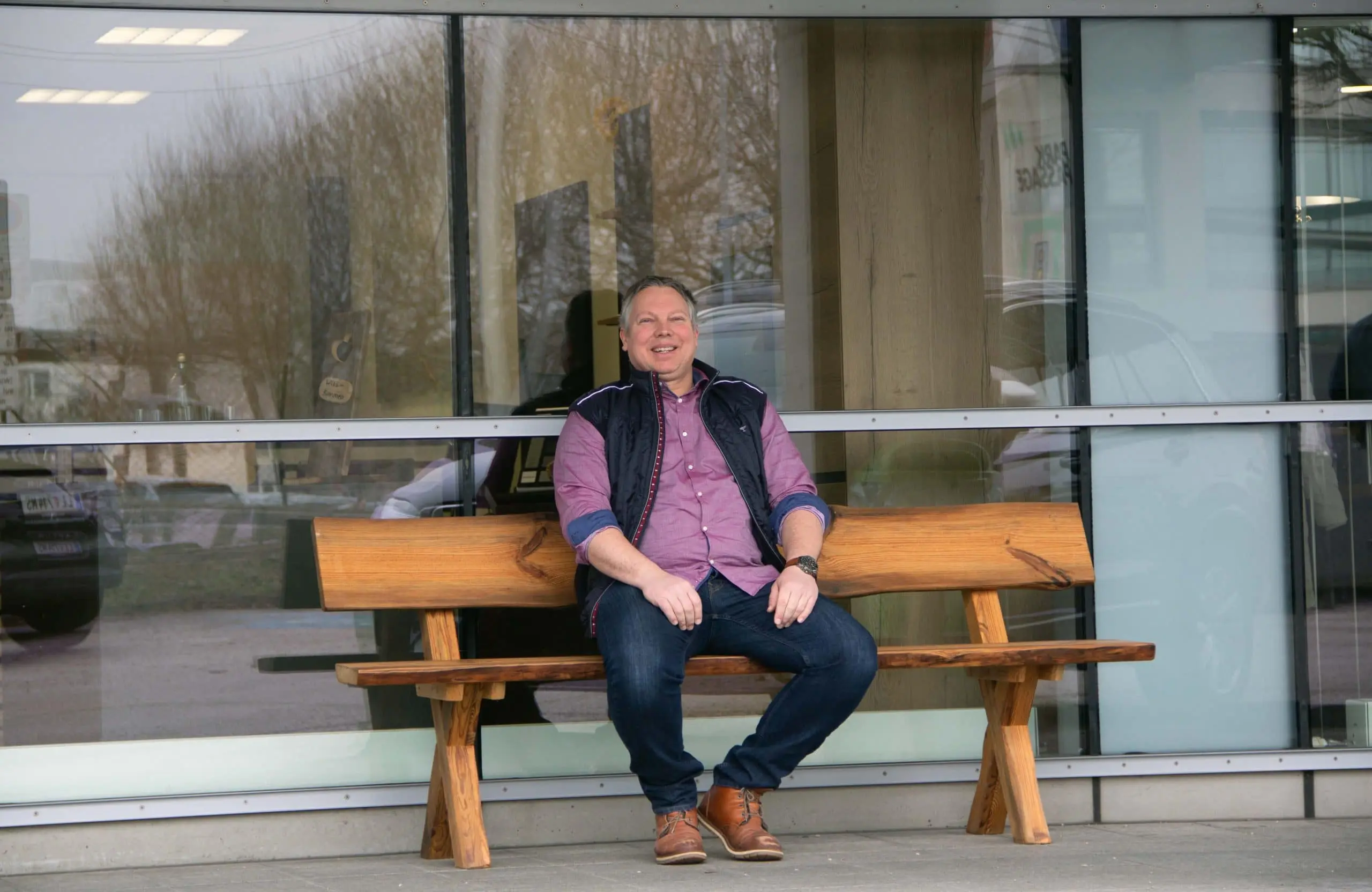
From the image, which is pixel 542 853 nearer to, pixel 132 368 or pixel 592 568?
pixel 592 568

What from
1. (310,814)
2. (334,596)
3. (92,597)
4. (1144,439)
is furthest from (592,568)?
(1144,439)

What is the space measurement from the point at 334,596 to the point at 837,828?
5.47 ft

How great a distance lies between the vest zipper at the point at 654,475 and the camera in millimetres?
4789

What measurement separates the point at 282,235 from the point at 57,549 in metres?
1.13

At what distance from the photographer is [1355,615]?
562 centimetres

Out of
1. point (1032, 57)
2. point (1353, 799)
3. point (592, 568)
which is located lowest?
point (1353, 799)

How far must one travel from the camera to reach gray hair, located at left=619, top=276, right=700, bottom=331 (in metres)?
5.18

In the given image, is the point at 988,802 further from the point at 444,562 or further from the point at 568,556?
the point at 444,562

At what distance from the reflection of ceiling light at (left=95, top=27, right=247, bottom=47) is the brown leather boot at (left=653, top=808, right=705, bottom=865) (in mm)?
2620

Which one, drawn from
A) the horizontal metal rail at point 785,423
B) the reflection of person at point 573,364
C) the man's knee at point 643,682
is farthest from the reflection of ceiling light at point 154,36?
the man's knee at point 643,682

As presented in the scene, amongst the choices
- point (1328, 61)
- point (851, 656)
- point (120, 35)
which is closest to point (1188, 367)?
point (1328, 61)

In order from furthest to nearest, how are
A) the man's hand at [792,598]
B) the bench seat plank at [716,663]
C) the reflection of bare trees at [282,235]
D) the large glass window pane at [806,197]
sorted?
the large glass window pane at [806,197], the reflection of bare trees at [282,235], the man's hand at [792,598], the bench seat plank at [716,663]

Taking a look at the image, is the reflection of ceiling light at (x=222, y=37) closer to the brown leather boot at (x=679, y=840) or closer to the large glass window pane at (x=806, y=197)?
the large glass window pane at (x=806, y=197)

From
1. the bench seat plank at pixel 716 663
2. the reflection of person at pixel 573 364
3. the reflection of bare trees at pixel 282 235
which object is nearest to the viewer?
the bench seat plank at pixel 716 663
